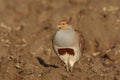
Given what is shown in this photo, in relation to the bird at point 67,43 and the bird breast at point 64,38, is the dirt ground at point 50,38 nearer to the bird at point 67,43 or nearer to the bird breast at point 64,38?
the bird at point 67,43

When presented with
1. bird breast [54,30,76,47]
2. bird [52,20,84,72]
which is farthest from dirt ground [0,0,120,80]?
bird breast [54,30,76,47]

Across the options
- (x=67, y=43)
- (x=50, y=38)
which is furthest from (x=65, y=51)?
(x=50, y=38)

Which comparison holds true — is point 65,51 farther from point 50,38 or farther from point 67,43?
point 50,38

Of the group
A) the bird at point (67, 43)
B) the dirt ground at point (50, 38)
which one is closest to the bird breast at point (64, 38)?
the bird at point (67, 43)

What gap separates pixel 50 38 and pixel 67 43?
2420 mm

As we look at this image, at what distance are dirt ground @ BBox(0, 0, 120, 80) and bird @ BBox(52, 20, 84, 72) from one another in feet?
0.73

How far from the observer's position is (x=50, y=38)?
7906mm

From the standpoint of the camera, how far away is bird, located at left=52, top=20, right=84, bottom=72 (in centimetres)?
549

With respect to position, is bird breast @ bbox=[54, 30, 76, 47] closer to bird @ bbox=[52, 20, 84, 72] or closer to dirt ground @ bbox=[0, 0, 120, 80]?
bird @ bbox=[52, 20, 84, 72]

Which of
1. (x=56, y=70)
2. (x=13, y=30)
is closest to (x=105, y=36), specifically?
(x=13, y=30)

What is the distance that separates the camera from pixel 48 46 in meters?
7.64

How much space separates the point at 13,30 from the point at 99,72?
314cm

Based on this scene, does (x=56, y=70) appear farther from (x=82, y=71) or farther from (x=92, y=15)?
(x=92, y=15)

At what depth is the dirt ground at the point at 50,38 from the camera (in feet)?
19.0
